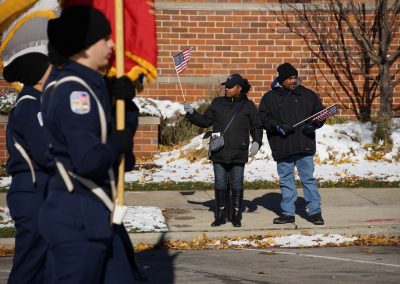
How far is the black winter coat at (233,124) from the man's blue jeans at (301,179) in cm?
44

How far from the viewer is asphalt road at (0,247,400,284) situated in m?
8.52

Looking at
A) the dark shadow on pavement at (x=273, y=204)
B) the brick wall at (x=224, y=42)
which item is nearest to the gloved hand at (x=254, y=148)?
the dark shadow on pavement at (x=273, y=204)

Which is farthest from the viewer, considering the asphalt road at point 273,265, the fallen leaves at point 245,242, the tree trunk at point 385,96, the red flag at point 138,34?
the tree trunk at point 385,96

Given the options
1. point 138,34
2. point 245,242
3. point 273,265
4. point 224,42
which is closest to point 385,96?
point 224,42

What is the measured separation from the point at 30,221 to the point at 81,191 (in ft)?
5.07

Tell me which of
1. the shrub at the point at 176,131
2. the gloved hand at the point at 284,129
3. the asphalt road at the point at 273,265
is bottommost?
the asphalt road at the point at 273,265

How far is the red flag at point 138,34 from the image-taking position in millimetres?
5570

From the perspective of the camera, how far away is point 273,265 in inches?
361

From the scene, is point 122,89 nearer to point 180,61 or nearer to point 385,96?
point 180,61

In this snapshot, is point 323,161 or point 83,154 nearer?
point 83,154

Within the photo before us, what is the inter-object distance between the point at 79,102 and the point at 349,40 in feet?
49.8

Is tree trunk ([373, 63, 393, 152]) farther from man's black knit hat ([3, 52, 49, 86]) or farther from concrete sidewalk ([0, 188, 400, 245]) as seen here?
man's black knit hat ([3, 52, 49, 86])

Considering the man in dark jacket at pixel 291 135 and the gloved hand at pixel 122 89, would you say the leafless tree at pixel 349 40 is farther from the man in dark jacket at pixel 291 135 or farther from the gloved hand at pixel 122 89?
the gloved hand at pixel 122 89

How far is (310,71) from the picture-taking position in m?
19.4
